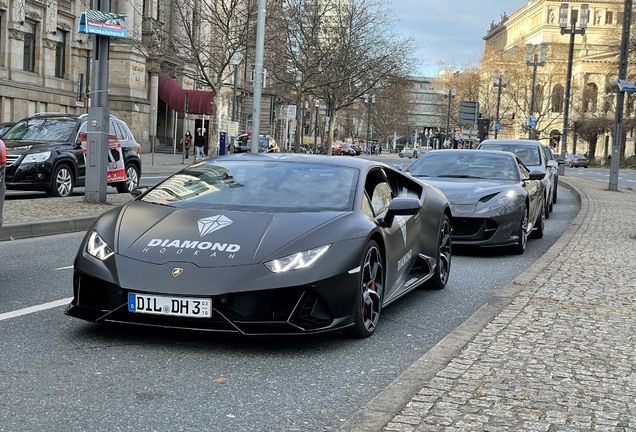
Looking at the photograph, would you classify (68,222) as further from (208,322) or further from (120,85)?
(120,85)

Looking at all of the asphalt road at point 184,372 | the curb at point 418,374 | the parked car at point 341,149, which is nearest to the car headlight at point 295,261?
the asphalt road at point 184,372

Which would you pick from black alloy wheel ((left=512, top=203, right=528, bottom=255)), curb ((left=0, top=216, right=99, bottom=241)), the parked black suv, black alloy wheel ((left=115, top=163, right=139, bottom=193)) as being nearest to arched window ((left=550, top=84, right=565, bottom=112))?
black alloy wheel ((left=115, top=163, right=139, bottom=193))

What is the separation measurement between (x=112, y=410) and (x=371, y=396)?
1.32 metres

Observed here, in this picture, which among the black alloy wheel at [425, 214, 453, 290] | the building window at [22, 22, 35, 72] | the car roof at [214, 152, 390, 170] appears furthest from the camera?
the building window at [22, 22, 35, 72]

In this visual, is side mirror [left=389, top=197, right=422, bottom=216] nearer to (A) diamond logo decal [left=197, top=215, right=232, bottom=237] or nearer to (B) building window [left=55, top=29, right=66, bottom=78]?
(A) diamond logo decal [left=197, top=215, right=232, bottom=237]

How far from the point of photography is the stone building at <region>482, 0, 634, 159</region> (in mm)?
102875

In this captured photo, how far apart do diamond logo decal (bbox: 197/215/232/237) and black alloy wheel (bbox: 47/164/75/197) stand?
12.2 metres

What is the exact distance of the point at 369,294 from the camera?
6.00 metres

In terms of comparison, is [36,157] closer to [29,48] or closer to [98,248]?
[98,248]

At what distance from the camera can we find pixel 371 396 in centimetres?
463

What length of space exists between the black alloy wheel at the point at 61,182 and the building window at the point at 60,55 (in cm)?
3019

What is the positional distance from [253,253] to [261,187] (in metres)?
1.20

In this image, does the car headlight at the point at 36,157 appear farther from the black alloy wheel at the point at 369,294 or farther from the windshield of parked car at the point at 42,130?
the black alloy wheel at the point at 369,294

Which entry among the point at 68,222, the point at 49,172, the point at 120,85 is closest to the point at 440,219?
the point at 68,222
